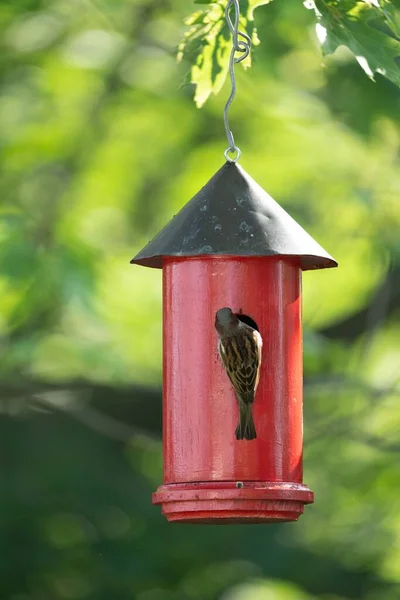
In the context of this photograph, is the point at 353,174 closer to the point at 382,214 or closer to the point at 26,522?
the point at 382,214

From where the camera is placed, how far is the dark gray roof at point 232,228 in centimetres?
487

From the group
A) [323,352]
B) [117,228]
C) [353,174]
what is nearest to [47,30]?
[117,228]

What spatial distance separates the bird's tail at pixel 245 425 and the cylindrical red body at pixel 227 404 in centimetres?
2

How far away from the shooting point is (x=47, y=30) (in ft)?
32.2

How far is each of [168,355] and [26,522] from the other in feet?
26.6

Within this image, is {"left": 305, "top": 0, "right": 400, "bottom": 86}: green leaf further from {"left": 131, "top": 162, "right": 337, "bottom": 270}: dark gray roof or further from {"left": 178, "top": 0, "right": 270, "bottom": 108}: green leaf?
{"left": 131, "top": 162, "right": 337, "bottom": 270}: dark gray roof

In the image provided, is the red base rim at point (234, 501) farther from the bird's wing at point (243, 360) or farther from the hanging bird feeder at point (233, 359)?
the bird's wing at point (243, 360)

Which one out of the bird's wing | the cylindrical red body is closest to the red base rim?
the cylindrical red body

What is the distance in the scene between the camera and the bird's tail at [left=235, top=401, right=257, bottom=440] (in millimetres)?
4922

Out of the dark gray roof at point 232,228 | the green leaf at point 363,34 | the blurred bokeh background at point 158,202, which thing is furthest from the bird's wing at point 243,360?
the blurred bokeh background at point 158,202

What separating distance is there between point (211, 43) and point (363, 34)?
2.11 feet

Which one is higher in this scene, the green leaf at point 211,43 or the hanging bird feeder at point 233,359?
the green leaf at point 211,43

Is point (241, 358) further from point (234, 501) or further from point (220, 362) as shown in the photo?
point (234, 501)

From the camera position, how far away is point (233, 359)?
15.9 feet
